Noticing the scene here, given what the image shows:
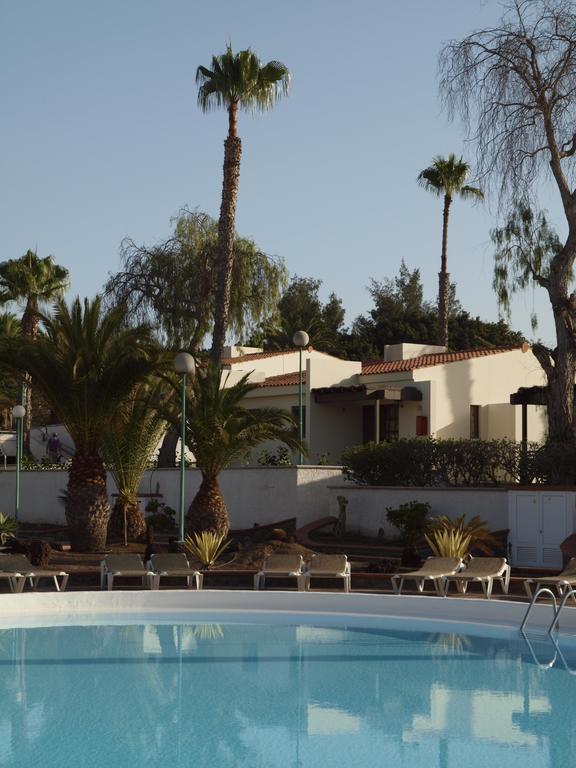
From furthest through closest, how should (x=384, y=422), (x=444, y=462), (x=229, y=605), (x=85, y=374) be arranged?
(x=384, y=422) < (x=444, y=462) < (x=85, y=374) < (x=229, y=605)

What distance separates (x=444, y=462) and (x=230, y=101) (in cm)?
1310

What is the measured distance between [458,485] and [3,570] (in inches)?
473

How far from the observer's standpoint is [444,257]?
160 ft

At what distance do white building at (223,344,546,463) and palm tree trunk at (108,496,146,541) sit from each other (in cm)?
953

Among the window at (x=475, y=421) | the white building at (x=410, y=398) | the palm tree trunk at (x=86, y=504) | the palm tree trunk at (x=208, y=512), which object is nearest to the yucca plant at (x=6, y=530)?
the palm tree trunk at (x=86, y=504)

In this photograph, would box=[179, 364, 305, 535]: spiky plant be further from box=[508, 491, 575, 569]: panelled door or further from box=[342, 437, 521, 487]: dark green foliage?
box=[508, 491, 575, 569]: panelled door

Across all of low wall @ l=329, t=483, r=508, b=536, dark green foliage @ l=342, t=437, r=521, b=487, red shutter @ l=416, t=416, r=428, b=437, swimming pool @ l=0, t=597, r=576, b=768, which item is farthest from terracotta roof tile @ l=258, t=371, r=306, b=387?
swimming pool @ l=0, t=597, r=576, b=768

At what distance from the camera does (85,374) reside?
23641mm

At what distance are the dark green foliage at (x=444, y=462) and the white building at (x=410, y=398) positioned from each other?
22.4ft

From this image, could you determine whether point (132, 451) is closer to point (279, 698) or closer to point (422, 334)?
point (279, 698)

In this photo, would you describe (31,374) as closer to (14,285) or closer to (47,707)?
(47,707)

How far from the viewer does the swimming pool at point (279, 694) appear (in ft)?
31.9

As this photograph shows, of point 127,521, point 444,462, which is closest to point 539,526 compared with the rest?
point 444,462

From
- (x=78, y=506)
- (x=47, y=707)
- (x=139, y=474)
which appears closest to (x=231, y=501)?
(x=139, y=474)
